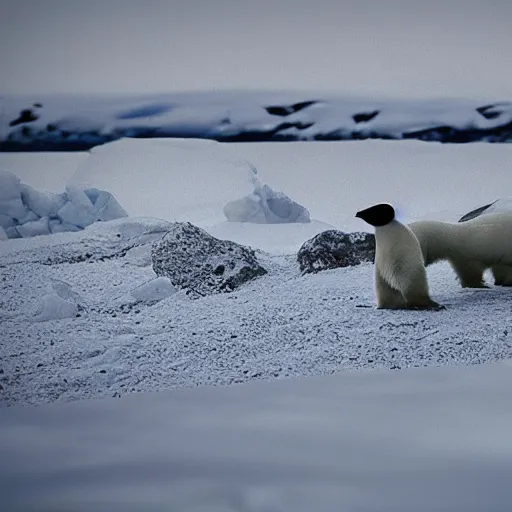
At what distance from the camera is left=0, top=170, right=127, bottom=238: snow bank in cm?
218

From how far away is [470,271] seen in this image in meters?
1.94

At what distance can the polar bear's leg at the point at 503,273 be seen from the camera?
1.96 m

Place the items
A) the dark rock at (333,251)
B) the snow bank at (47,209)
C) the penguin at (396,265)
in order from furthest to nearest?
the snow bank at (47,209)
the dark rock at (333,251)
the penguin at (396,265)

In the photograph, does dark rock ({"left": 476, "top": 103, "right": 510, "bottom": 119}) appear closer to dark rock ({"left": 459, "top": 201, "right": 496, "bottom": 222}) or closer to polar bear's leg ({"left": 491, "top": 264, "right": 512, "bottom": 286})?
dark rock ({"left": 459, "top": 201, "right": 496, "bottom": 222})

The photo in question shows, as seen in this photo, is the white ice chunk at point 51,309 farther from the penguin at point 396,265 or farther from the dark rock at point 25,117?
the penguin at point 396,265

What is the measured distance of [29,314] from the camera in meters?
1.83

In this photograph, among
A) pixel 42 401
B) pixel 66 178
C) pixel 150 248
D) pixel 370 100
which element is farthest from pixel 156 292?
pixel 370 100

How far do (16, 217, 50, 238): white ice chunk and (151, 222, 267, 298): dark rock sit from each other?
0.32 metres

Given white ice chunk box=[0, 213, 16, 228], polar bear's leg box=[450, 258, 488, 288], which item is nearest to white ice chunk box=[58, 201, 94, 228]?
white ice chunk box=[0, 213, 16, 228]

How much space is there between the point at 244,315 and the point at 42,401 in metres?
0.51

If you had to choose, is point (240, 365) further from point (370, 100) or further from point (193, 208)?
point (370, 100)

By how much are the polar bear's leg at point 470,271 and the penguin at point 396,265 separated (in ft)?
0.63

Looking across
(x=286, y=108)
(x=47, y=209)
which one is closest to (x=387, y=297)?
(x=286, y=108)

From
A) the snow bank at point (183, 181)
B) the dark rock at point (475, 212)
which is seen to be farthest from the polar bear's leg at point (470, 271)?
the snow bank at point (183, 181)
